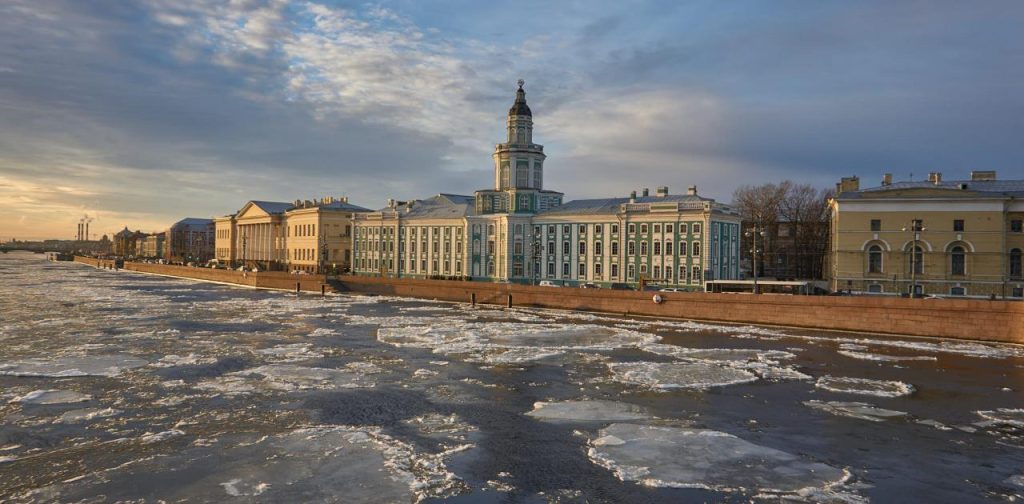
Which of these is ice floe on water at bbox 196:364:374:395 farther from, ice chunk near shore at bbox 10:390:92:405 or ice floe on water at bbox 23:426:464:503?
ice floe on water at bbox 23:426:464:503

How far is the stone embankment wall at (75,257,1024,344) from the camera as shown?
34.7 m

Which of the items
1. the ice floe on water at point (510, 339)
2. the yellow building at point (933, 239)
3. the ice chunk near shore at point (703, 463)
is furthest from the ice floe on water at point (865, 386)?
→ the yellow building at point (933, 239)

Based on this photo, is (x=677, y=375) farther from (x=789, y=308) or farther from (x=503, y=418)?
(x=789, y=308)

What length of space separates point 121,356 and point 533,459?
67.3 ft

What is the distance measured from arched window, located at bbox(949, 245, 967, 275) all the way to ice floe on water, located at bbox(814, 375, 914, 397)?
26.5 metres

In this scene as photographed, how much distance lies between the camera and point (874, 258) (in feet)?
156

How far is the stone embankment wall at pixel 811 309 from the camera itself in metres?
34.6

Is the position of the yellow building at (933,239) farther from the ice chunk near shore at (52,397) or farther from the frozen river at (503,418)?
the ice chunk near shore at (52,397)

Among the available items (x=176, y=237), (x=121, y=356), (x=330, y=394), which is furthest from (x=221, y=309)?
(x=176, y=237)

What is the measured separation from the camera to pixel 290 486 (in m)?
12.9

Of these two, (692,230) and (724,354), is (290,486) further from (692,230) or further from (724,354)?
(692,230)

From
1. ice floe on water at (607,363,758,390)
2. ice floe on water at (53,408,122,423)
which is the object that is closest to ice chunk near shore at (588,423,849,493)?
ice floe on water at (607,363,758,390)

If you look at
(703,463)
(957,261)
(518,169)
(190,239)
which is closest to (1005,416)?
(703,463)

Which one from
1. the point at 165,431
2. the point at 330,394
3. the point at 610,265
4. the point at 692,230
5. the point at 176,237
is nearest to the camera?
the point at 165,431
